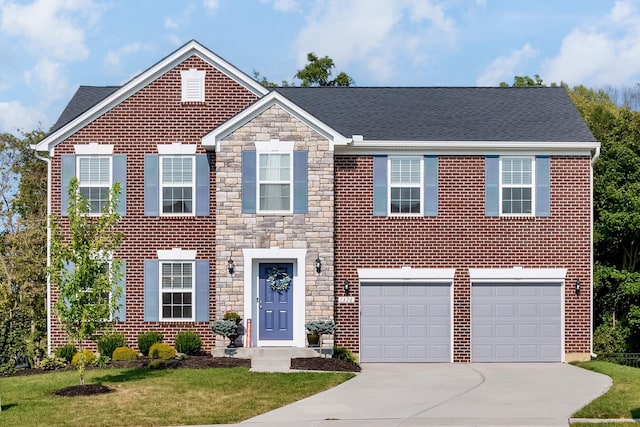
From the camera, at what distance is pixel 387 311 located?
23.6 meters

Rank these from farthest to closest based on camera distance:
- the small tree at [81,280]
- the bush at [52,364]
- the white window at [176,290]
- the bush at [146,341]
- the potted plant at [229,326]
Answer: the white window at [176,290]
the bush at [146,341]
the potted plant at [229,326]
the bush at [52,364]
the small tree at [81,280]

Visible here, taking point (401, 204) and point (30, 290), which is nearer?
point (401, 204)

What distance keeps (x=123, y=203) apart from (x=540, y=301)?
11400mm

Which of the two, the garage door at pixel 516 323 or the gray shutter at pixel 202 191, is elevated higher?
the gray shutter at pixel 202 191

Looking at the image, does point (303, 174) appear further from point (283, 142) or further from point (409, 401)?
point (409, 401)

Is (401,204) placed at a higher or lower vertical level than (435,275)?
higher

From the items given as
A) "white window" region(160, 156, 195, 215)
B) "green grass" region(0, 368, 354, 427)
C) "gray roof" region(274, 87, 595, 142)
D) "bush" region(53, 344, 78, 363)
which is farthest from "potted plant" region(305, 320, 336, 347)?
"bush" region(53, 344, 78, 363)

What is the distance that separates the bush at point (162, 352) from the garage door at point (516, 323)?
7889 millimetres

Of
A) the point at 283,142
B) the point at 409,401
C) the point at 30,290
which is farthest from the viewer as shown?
the point at 30,290

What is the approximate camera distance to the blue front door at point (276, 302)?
2312cm

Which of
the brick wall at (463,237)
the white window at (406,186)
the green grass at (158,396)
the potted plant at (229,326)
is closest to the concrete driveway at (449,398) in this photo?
the green grass at (158,396)

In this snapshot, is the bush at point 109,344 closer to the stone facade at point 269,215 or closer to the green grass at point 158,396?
the green grass at point 158,396

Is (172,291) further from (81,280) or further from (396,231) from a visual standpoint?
(396,231)

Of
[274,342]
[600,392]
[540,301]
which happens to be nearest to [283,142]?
[274,342]
